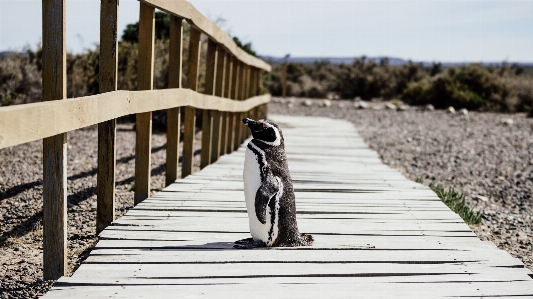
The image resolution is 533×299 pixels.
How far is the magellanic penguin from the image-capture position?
10.3 feet

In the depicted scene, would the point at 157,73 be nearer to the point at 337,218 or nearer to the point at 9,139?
the point at 337,218

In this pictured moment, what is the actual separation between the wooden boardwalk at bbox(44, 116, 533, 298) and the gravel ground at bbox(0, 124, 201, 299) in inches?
19.4

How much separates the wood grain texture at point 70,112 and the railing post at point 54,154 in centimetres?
12

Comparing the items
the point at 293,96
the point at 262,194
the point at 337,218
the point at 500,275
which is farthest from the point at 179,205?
the point at 293,96

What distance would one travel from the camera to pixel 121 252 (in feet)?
10.4

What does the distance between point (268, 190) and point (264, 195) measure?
33 mm

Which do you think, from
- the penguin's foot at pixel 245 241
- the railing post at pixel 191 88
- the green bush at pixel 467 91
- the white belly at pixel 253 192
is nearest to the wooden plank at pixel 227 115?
the railing post at pixel 191 88

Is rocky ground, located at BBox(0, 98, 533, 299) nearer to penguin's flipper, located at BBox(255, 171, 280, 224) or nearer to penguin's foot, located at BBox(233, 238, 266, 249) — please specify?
penguin's foot, located at BBox(233, 238, 266, 249)

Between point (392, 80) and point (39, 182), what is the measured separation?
25919 mm

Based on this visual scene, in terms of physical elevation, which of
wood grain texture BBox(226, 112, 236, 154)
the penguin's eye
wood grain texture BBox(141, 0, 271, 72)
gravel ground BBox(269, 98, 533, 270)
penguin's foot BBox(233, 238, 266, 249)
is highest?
wood grain texture BBox(141, 0, 271, 72)

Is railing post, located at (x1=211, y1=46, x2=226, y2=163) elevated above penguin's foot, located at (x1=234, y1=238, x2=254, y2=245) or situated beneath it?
elevated above

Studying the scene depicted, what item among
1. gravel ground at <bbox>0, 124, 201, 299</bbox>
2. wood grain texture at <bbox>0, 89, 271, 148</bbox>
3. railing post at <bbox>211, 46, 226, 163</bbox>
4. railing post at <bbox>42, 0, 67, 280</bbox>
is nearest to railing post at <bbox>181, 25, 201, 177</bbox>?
gravel ground at <bbox>0, 124, 201, 299</bbox>

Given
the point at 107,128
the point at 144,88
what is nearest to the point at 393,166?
the point at 144,88

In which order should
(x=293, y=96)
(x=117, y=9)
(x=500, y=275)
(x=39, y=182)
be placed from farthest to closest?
1. (x=293, y=96)
2. (x=39, y=182)
3. (x=117, y=9)
4. (x=500, y=275)
